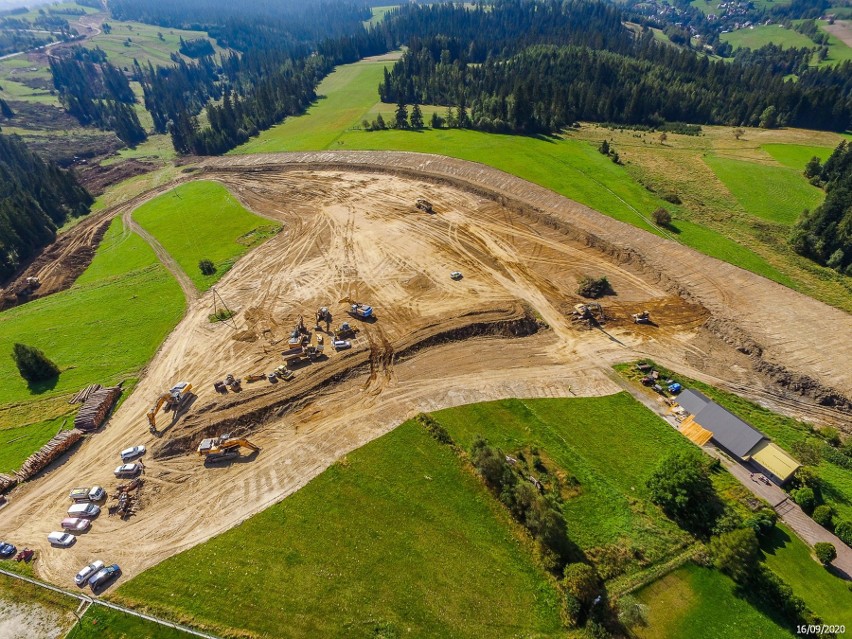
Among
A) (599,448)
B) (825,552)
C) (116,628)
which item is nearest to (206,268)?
(116,628)

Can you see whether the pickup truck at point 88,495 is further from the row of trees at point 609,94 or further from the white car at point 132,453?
the row of trees at point 609,94

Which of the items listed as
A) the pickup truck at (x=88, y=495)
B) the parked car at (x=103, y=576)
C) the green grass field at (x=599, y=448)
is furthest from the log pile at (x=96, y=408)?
the green grass field at (x=599, y=448)

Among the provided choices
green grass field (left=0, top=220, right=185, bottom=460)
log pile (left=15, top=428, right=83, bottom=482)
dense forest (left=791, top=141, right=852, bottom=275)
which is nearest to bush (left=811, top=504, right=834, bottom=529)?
dense forest (left=791, top=141, right=852, bottom=275)

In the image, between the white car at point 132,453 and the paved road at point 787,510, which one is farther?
the white car at point 132,453

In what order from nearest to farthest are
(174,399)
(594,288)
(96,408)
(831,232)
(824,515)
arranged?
(824,515) → (96,408) → (174,399) → (594,288) → (831,232)

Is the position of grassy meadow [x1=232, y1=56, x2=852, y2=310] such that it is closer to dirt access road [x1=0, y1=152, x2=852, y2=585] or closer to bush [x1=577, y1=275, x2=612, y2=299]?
dirt access road [x1=0, y1=152, x2=852, y2=585]

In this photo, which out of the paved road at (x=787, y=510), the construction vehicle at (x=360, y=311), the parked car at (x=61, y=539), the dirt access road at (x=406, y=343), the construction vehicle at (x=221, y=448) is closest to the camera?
the paved road at (x=787, y=510)

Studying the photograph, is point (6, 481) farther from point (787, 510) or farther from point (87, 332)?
point (787, 510)
